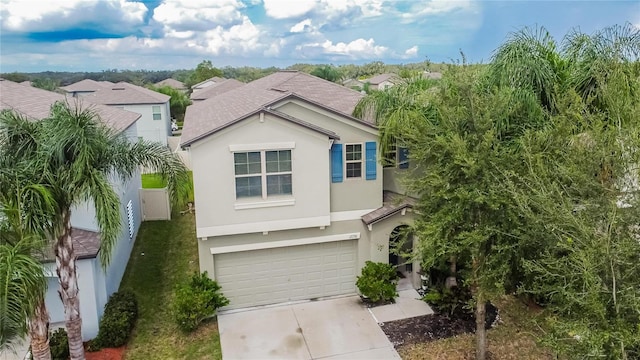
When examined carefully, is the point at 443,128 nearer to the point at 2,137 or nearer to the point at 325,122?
the point at 325,122

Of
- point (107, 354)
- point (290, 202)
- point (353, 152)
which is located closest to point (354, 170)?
point (353, 152)

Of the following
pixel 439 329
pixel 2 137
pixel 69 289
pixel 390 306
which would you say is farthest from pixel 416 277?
pixel 2 137

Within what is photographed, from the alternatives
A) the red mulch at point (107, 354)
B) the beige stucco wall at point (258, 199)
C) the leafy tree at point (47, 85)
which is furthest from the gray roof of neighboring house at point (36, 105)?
the leafy tree at point (47, 85)

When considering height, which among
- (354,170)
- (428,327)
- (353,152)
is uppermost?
(353,152)

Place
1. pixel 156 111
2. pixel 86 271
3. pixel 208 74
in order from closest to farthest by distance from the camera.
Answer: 1. pixel 86 271
2. pixel 156 111
3. pixel 208 74

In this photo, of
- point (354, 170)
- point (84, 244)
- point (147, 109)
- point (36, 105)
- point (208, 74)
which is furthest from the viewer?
point (208, 74)

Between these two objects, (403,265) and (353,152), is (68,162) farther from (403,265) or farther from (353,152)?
(403,265)
